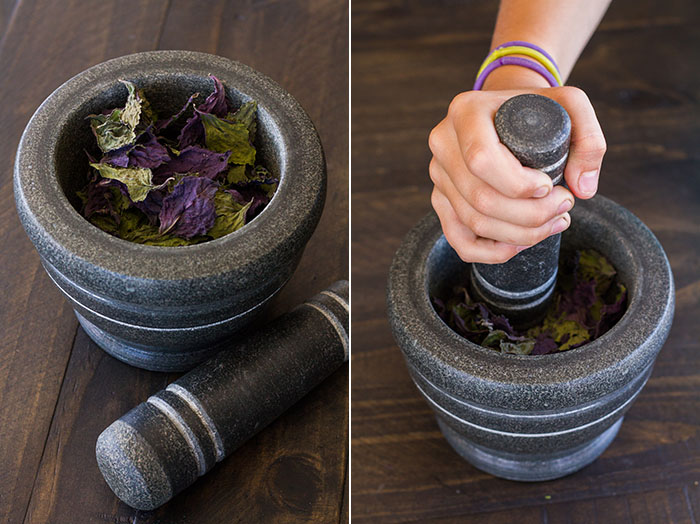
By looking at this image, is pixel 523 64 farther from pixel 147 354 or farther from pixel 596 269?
pixel 147 354

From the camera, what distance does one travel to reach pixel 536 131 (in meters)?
0.70

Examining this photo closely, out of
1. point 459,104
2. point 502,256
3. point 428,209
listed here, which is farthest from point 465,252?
point 428,209

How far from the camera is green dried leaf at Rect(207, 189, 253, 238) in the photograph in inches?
27.3

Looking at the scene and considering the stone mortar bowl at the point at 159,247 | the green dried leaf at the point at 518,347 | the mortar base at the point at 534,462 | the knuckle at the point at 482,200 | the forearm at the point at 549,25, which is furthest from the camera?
the mortar base at the point at 534,462

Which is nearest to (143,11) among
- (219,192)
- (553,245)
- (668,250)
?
(219,192)

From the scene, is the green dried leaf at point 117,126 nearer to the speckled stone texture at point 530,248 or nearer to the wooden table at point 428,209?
the speckled stone texture at point 530,248

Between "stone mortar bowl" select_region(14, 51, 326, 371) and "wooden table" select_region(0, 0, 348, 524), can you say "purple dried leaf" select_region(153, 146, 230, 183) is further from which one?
"wooden table" select_region(0, 0, 348, 524)

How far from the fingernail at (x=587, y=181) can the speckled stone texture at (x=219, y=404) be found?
24 cm

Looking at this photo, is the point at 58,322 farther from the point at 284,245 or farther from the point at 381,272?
the point at 381,272

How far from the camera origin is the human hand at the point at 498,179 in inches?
27.4

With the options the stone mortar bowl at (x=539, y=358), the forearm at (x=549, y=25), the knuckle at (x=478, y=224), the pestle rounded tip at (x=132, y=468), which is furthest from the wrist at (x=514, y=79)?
the pestle rounded tip at (x=132, y=468)

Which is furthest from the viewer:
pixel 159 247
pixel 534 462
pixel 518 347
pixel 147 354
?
pixel 534 462

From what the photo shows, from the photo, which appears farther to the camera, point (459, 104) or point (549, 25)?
point (549, 25)

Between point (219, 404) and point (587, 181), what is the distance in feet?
1.24
